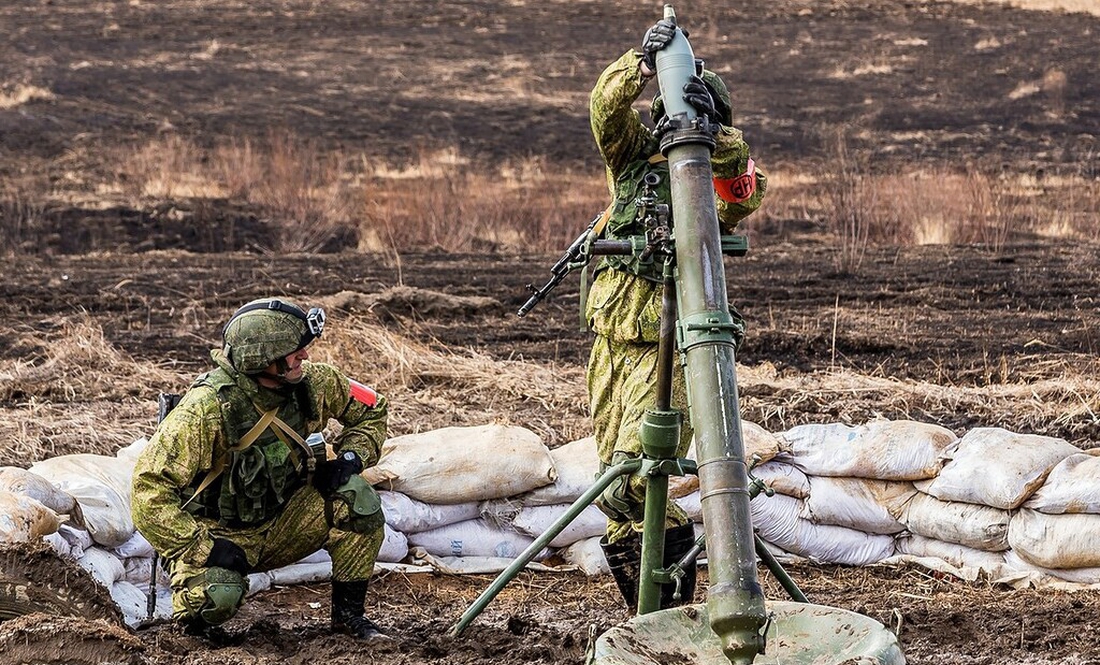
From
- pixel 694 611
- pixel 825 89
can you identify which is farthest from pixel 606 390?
pixel 825 89

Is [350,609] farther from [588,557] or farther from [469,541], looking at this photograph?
[588,557]

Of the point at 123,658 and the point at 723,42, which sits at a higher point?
the point at 723,42

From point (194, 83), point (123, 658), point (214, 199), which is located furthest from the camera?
point (194, 83)

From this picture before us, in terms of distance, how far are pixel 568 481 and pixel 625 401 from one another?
1326 mm

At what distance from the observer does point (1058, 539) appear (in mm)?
5770

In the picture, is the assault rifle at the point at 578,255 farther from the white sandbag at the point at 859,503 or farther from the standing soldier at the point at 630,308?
the white sandbag at the point at 859,503

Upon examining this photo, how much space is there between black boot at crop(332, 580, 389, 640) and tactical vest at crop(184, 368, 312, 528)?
356 mm

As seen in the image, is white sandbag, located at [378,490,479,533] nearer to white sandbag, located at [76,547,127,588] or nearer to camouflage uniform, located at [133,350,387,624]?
camouflage uniform, located at [133,350,387,624]

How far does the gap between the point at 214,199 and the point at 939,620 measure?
11897 millimetres

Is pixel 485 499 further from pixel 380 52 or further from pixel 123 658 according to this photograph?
pixel 380 52

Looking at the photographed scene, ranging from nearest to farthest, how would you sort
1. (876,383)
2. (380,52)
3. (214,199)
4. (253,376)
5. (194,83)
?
(253,376)
(876,383)
(214,199)
(194,83)
(380,52)

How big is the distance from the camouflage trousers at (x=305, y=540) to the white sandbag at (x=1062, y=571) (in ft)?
8.26

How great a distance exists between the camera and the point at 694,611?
11.1 feet

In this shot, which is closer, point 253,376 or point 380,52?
point 253,376
